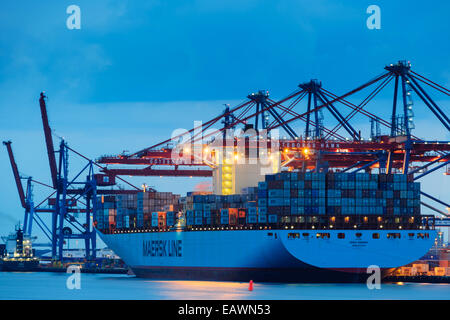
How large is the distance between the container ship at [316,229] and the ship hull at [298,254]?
2.6 inches

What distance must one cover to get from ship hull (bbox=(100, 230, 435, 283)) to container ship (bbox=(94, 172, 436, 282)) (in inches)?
2.6

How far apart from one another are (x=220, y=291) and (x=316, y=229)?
8316mm

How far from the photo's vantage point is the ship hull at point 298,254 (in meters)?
63.5

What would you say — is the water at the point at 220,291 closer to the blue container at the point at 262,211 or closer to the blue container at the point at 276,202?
the blue container at the point at 262,211

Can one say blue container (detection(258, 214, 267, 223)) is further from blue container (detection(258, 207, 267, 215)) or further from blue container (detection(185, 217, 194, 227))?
blue container (detection(185, 217, 194, 227))

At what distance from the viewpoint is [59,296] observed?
59562 mm

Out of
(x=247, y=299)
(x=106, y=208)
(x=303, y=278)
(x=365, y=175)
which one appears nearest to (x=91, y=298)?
(x=247, y=299)

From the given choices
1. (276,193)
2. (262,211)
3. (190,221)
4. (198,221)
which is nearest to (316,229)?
(276,193)

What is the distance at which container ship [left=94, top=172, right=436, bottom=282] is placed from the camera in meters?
63.8

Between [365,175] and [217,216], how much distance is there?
1105 centimetres

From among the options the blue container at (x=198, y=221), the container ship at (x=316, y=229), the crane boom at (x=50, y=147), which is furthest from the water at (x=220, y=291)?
the crane boom at (x=50, y=147)

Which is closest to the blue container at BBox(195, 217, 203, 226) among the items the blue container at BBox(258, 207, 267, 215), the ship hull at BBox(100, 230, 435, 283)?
the ship hull at BBox(100, 230, 435, 283)

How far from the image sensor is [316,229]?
209ft

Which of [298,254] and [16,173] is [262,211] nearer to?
[298,254]
